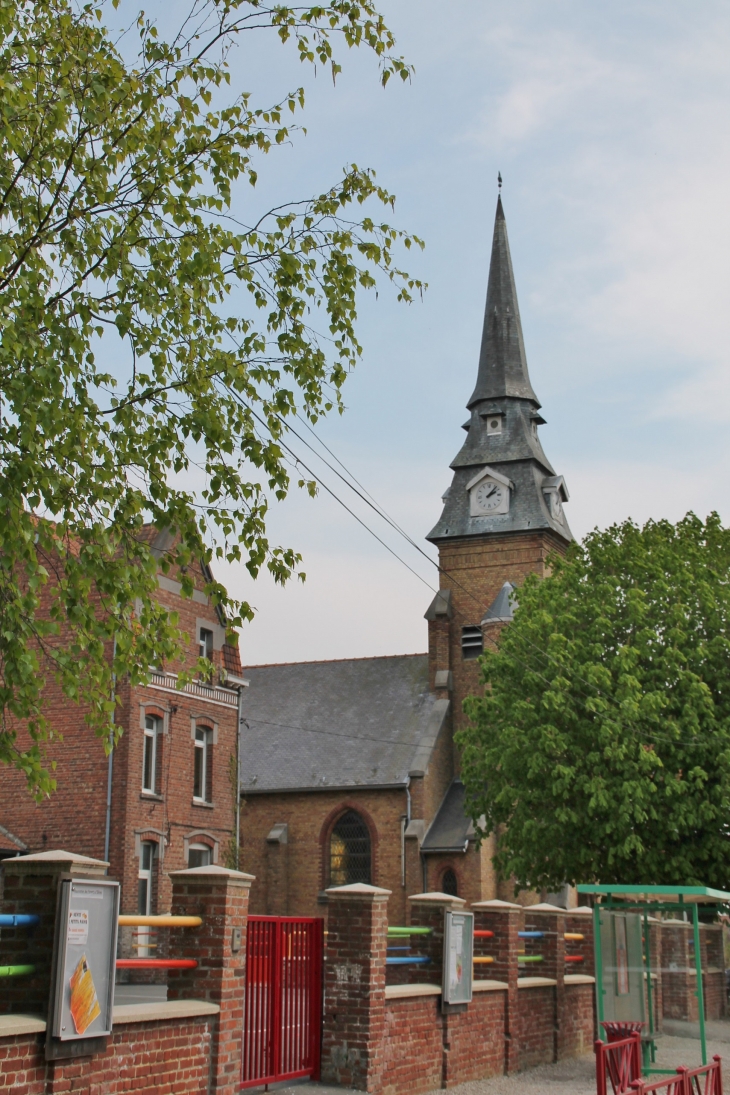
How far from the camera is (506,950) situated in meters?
16.1

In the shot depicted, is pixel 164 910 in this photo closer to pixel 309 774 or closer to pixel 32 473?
pixel 309 774

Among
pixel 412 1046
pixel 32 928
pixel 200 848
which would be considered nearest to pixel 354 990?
pixel 412 1046

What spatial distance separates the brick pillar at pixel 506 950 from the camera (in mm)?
15898

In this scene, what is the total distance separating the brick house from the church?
9291mm

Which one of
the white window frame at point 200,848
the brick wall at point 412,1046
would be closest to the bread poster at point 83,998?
the brick wall at point 412,1046

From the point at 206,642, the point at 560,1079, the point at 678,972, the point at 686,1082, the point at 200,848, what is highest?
the point at 206,642

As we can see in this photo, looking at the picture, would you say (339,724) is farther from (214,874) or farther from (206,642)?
(214,874)

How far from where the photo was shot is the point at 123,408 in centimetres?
937

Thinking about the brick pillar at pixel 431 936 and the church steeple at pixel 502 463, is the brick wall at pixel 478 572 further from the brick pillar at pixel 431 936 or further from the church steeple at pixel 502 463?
the brick pillar at pixel 431 936

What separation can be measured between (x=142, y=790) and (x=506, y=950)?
46.3 feet

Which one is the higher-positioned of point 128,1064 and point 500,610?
point 500,610

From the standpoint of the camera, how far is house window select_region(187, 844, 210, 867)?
98.8 ft

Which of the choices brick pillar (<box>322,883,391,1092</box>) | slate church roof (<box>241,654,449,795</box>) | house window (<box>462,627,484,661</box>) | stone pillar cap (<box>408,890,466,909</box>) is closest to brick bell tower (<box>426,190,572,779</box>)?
house window (<box>462,627,484,661</box>)

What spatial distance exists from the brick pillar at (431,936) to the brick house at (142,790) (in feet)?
44.4
